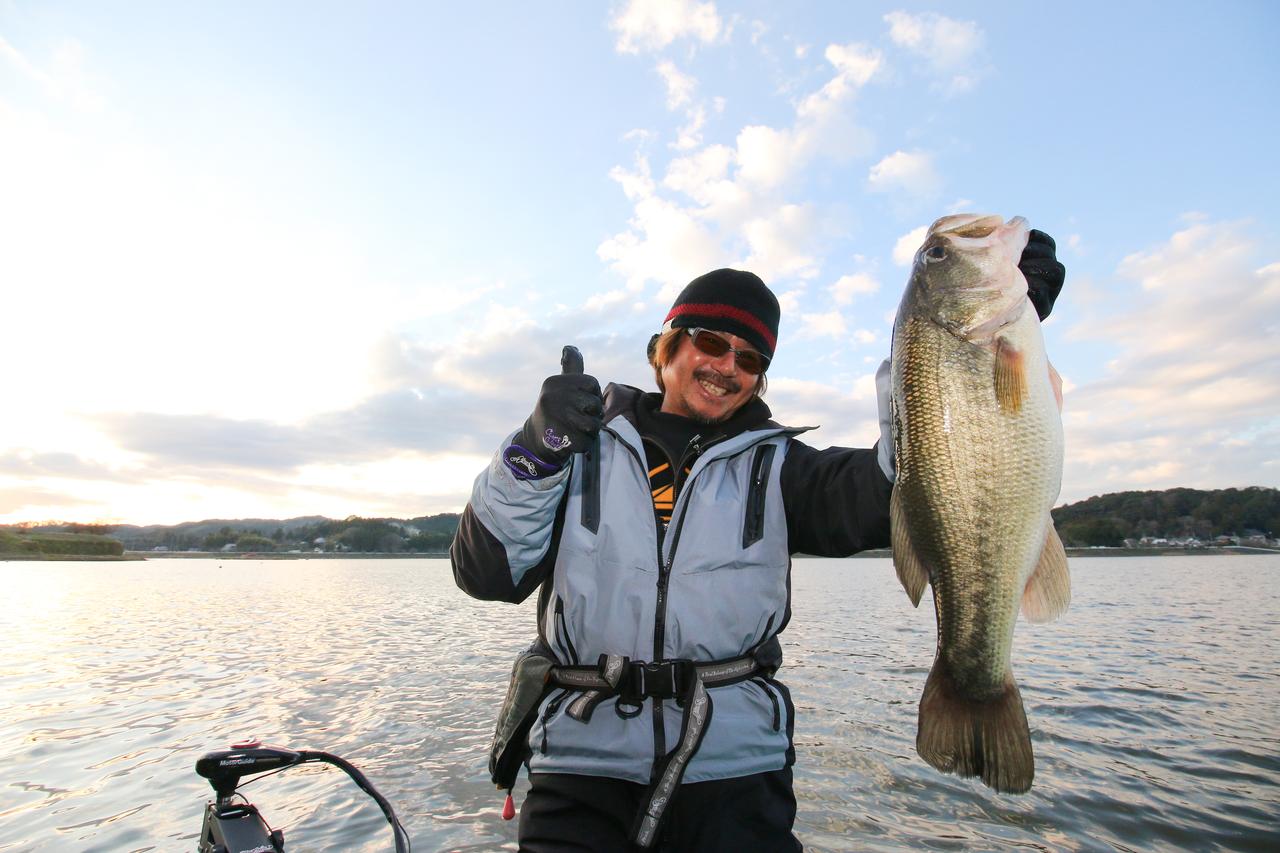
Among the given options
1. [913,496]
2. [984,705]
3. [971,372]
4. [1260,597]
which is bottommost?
[1260,597]

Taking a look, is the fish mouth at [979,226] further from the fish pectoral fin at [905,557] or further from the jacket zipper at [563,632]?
the jacket zipper at [563,632]

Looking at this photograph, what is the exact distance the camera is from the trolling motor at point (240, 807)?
2.77 metres

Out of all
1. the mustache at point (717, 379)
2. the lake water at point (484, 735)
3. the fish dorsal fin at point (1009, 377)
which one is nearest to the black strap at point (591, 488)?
the mustache at point (717, 379)

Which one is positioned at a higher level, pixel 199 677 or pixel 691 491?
pixel 691 491

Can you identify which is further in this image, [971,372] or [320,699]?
[320,699]

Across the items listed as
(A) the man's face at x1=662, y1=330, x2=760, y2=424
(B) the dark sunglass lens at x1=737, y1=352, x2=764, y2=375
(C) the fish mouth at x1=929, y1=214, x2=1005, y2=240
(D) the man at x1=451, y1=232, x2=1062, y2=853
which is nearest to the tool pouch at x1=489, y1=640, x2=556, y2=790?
(D) the man at x1=451, y1=232, x2=1062, y2=853

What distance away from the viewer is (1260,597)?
1165 inches

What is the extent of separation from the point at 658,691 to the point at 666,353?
6.00ft

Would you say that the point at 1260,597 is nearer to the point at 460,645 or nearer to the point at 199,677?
the point at 460,645

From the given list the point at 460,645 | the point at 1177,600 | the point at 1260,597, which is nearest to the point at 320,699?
the point at 460,645

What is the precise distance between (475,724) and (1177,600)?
31595 mm

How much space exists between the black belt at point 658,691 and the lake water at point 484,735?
11.8 ft

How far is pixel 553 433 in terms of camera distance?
2.86 metres

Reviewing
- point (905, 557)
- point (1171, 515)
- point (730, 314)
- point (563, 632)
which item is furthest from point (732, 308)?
point (1171, 515)
